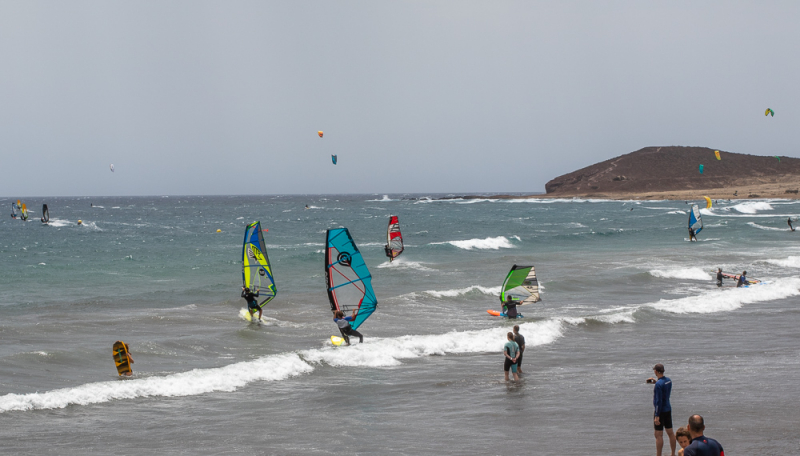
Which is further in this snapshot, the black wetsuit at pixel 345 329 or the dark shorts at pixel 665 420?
the black wetsuit at pixel 345 329

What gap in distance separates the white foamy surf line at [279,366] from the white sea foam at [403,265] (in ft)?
43.6

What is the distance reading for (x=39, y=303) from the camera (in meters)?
19.4

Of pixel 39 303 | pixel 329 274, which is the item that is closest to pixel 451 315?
pixel 329 274

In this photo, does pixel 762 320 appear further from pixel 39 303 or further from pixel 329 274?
pixel 39 303

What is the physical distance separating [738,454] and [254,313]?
11918 millimetres

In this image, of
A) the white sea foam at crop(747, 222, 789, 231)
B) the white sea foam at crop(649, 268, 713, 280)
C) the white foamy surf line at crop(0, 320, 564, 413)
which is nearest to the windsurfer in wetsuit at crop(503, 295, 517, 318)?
the white foamy surf line at crop(0, 320, 564, 413)

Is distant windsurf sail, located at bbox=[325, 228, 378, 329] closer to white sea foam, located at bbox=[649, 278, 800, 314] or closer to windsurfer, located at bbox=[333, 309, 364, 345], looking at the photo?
windsurfer, located at bbox=[333, 309, 364, 345]

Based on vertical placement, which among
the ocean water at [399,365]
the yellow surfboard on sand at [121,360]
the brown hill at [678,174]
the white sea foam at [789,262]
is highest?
the brown hill at [678,174]

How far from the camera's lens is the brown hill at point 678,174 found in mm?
→ 113000

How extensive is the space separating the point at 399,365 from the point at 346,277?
200 cm

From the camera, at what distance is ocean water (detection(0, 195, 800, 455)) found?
768 centimetres

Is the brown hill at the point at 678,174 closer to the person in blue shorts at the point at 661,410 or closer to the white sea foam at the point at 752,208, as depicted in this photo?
the white sea foam at the point at 752,208

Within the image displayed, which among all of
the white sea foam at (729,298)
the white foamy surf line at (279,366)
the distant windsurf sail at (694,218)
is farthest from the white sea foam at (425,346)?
the distant windsurf sail at (694,218)

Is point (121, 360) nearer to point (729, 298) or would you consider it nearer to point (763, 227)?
point (729, 298)
